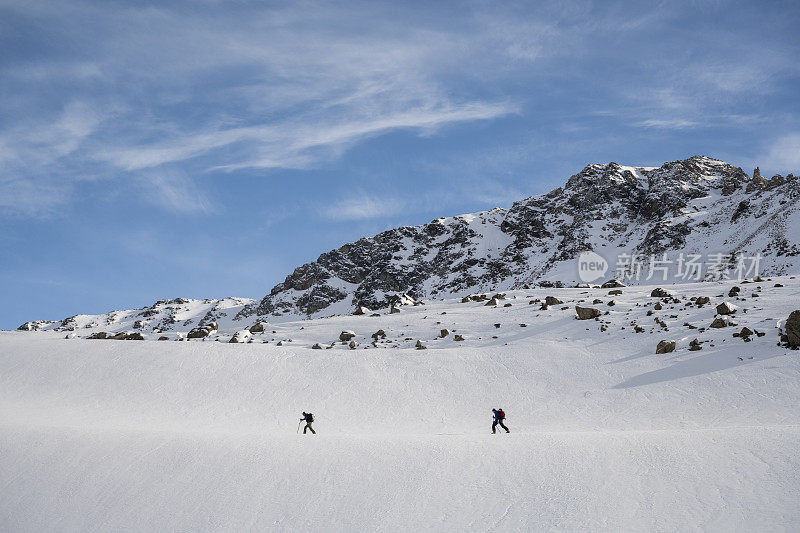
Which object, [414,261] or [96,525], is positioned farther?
[414,261]

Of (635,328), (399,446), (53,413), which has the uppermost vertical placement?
(635,328)

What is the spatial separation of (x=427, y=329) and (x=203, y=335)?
16960mm

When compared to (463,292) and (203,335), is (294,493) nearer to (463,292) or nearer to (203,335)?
(203,335)

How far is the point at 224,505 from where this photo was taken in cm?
1343

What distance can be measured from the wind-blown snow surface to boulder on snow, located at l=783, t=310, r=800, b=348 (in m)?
0.76

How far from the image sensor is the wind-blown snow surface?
1250 centimetres

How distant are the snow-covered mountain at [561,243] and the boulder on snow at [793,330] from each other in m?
43.6

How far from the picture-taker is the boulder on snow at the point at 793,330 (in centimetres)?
2362

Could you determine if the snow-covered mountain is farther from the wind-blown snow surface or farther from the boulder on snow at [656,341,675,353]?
the boulder on snow at [656,341,675,353]

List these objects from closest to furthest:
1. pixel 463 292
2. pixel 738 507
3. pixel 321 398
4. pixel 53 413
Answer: pixel 738 507 < pixel 53 413 < pixel 321 398 < pixel 463 292

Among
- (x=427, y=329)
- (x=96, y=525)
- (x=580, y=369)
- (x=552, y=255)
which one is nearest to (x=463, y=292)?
(x=552, y=255)

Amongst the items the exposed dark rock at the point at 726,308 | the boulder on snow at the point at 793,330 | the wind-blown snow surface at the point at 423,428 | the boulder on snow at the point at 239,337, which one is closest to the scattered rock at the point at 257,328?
the boulder on snow at the point at 239,337

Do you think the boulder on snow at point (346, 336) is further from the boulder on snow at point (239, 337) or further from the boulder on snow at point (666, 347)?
the boulder on snow at point (666, 347)

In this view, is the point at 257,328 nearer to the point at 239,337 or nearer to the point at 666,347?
the point at 239,337
